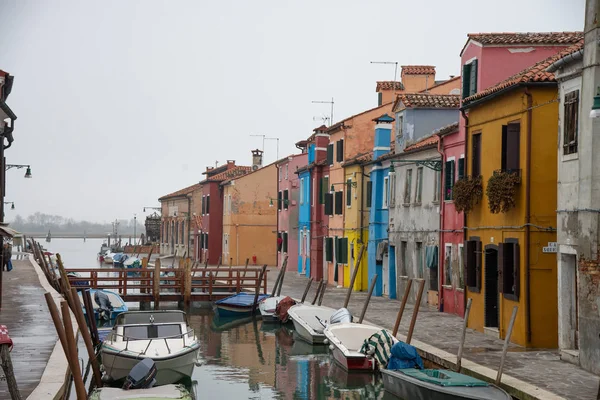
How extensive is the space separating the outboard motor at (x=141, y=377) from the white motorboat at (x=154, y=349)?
9.41 ft

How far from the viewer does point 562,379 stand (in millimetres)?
16578

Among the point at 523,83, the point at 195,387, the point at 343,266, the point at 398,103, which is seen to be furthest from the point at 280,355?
the point at 343,266

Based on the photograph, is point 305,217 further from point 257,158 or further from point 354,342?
point 354,342

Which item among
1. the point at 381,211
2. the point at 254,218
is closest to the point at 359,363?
the point at 381,211

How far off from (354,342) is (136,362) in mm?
5818

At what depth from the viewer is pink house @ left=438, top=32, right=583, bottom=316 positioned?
24.9 m

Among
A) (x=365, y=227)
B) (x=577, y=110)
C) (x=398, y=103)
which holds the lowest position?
(x=365, y=227)

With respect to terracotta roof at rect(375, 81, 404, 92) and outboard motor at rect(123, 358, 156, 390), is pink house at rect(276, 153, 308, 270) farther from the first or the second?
outboard motor at rect(123, 358, 156, 390)

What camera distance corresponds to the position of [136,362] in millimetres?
19875

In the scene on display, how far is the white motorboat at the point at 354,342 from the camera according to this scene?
21484 millimetres

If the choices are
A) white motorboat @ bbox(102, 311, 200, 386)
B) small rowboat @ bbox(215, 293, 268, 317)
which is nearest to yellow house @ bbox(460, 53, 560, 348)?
white motorboat @ bbox(102, 311, 200, 386)

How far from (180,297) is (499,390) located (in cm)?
2366

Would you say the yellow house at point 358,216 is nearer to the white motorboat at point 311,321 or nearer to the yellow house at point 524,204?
the white motorboat at point 311,321

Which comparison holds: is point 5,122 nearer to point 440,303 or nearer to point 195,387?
point 195,387
